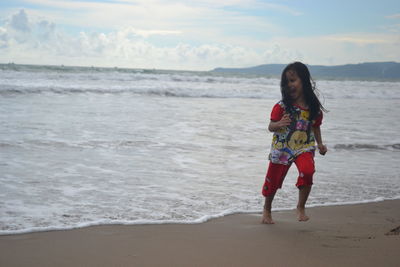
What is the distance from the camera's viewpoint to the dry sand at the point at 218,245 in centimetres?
316

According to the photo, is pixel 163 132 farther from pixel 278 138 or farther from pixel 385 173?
pixel 278 138

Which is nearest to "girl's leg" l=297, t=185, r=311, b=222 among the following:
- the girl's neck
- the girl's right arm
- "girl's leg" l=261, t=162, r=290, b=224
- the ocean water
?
"girl's leg" l=261, t=162, r=290, b=224

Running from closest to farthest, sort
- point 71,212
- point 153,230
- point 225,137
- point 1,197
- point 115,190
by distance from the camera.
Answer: point 153,230 → point 71,212 → point 1,197 → point 115,190 → point 225,137

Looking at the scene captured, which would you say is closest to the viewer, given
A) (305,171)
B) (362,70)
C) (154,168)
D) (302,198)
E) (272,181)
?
(305,171)

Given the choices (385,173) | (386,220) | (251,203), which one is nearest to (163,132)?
(385,173)

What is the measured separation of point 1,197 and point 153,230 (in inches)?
74.0

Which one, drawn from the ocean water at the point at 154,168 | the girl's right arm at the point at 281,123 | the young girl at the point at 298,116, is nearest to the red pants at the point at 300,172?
the young girl at the point at 298,116

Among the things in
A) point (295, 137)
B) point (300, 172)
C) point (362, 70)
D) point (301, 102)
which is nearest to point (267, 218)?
point (300, 172)

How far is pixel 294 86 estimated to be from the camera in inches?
163

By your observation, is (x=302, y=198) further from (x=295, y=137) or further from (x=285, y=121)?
(x=285, y=121)

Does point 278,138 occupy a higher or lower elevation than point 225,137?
higher

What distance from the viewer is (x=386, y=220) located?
4684 mm

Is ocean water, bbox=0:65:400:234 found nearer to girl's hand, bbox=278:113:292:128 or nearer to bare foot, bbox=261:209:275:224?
bare foot, bbox=261:209:275:224

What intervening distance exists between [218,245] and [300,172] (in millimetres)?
986
